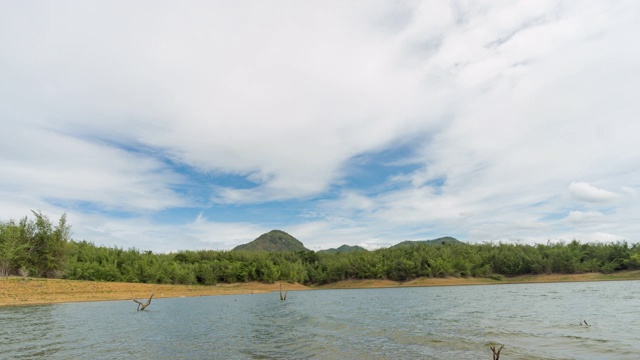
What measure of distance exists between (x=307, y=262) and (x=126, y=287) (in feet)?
281

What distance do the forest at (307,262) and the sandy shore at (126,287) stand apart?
3256 millimetres

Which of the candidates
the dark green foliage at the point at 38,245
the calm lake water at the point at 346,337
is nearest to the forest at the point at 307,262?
the dark green foliage at the point at 38,245

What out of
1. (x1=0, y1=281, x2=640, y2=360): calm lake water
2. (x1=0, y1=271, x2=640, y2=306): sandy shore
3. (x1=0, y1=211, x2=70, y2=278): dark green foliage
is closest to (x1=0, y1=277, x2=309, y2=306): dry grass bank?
(x1=0, y1=271, x2=640, y2=306): sandy shore

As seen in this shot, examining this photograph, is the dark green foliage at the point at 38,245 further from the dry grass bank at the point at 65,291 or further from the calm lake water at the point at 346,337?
the calm lake water at the point at 346,337

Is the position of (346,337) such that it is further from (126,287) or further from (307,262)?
(307,262)

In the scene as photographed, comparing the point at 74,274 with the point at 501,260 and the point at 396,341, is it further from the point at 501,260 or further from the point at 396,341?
the point at 501,260

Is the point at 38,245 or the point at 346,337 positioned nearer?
the point at 346,337

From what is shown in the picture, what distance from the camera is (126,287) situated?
2938 inches

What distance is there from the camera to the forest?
76188 mm

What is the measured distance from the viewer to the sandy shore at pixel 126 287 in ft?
179

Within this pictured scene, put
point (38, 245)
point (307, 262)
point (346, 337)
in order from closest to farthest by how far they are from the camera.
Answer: point (346, 337) < point (38, 245) < point (307, 262)

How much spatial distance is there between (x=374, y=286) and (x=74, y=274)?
287 ft

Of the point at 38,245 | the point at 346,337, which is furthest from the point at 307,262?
the point at 346,337

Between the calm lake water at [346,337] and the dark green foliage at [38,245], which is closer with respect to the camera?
the calm lake water at [346,337]
